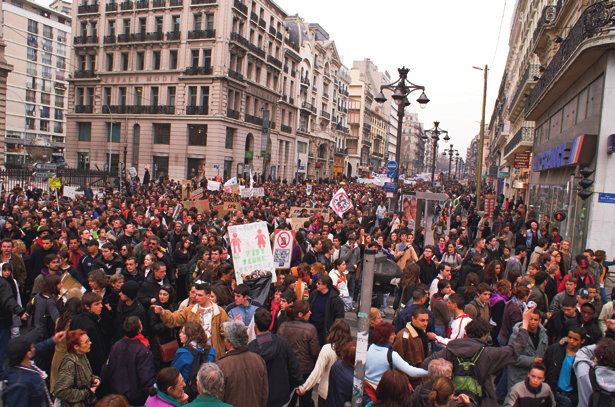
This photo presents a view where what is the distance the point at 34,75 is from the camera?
82938 millimetres

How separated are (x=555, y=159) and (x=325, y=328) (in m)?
16.7

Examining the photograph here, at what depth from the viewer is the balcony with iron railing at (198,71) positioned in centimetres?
4341

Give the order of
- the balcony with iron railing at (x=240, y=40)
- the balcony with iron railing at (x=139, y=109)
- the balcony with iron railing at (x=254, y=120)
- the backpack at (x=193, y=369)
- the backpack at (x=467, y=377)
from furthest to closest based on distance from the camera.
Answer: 1. the balcony with iron railing at (x=254, y=120)
2. the balcony with iron railing at (x=139, y=109)
3. the balcony with iron railing at (x=240, y=40)
4. the backpack at (x=193, y=369)
5. the backpack at (x=467, y=377)

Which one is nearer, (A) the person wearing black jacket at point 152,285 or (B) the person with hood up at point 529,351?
(B) the person with hood up at point 529,351

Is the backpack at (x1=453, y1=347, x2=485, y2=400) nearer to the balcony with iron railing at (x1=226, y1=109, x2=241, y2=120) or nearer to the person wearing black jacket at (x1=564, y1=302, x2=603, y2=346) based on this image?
the person wearing black jacket at (x1=564, y1=302, x2=603, y2=346)

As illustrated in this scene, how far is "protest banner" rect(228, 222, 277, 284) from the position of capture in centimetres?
816

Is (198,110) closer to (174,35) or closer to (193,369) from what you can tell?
(174,35)

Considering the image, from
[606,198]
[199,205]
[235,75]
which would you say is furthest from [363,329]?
[235,75]

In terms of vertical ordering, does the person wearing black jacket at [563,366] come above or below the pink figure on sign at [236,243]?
below

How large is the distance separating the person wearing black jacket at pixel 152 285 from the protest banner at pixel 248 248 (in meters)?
1.55

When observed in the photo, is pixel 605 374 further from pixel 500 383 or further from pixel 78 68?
pixel 78 68

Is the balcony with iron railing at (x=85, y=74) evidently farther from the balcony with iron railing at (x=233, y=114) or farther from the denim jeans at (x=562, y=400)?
the denim jeans at (x=562, y=400)

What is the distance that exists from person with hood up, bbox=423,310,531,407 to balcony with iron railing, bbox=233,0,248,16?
43.7 m

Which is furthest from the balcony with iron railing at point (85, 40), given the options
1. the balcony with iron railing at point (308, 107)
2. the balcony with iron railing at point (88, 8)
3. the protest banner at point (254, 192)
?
the protest banner at point (254, 192)
